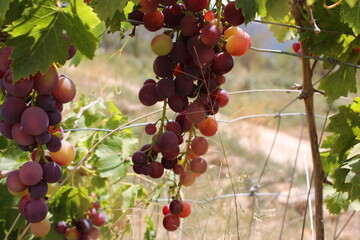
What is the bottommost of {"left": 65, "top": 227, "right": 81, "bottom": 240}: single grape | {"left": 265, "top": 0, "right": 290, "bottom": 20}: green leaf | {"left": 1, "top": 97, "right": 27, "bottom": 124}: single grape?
{"left": 1, "top": 97, "right": 27, "bottom": 124}: single grape

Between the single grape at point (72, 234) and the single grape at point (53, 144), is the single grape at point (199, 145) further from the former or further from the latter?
the single grape at point (72, 234)

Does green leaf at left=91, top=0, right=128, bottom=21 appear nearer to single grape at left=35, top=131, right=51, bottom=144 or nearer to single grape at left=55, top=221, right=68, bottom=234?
single grape at left=35, top=131, right=51, bottom=144

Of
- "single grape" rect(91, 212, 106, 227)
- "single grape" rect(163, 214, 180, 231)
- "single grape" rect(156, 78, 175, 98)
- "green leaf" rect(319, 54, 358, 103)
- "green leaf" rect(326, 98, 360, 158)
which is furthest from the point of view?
"single grape" rect(91, 212, 106, 227)

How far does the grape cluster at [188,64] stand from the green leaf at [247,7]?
1.2 inches

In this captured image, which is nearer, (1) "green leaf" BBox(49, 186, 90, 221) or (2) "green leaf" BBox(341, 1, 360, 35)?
(2) "green leaf" BBox(341, 1, 360, 35)

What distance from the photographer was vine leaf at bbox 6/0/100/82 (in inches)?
28.7

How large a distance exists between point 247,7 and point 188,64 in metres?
0.15

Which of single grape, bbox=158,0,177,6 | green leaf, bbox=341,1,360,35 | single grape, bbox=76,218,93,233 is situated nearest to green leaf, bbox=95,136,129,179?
single grape, bbox=76,218,93,233

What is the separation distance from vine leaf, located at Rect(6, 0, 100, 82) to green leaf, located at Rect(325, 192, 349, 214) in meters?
0.89

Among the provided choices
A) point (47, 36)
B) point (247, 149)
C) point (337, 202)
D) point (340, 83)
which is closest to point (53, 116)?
point (47, 36)

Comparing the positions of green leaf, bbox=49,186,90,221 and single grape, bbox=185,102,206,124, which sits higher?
green leaf, bbox=49,186,90,221

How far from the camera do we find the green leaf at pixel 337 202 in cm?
134

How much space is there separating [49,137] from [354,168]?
642 millimetres

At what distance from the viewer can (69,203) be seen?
1.36m
